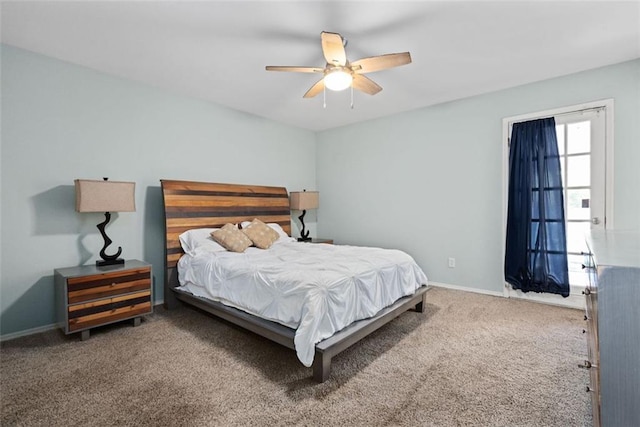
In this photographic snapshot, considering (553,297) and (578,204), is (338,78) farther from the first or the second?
(553,297)

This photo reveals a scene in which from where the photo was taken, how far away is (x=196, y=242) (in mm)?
3645

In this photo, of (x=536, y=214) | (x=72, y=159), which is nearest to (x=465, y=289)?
(x=536, y=214)

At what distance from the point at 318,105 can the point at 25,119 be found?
3.29 m

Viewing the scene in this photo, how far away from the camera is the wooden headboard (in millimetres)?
3631

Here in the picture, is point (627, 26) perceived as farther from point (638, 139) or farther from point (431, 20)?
point (431, 20)

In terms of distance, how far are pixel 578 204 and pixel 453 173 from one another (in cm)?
144

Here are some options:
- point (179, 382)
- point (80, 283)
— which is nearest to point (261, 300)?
point (179, 382)

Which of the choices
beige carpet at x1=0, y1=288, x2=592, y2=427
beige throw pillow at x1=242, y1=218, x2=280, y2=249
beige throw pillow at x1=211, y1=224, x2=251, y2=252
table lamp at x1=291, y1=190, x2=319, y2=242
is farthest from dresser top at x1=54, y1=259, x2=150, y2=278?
table lamp at x1=291, y1=190, x2=319, y2=242

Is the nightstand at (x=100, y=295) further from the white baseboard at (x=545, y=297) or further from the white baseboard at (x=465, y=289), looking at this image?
the white baseboard at (x=545, y=297)

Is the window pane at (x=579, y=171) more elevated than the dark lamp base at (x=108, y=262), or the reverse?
the window pane at (x=579, y=171)

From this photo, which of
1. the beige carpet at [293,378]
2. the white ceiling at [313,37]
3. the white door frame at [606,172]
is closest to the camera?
the beige carpet at [293,378]

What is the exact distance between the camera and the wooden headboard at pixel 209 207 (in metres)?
3.63

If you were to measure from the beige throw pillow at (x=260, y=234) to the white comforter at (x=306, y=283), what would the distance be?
0.29m

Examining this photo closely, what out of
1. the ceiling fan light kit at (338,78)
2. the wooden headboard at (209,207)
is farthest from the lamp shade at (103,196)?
the ceiling fan light kit at (338,78)
